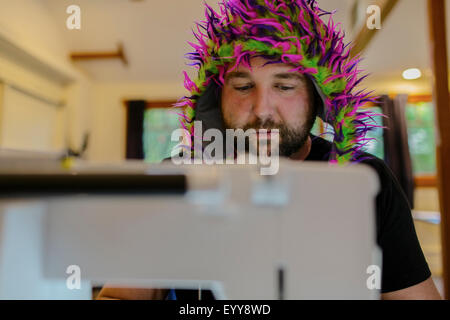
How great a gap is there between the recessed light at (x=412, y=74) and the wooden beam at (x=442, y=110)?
18cm

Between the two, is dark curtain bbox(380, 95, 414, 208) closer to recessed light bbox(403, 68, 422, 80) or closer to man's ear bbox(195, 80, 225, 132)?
recessed light bbox(403, 68, 422, 80)

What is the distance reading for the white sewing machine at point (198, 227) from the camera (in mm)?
220

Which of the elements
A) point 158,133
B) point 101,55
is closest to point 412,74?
point 158,133

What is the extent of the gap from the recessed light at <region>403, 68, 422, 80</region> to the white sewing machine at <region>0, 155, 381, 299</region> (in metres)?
1.14

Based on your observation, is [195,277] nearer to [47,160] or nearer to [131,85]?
[47,160]

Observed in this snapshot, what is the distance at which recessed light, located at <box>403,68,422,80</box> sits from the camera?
1.11 metres

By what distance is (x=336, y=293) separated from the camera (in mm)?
235

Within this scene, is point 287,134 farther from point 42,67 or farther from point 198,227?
point 42,67

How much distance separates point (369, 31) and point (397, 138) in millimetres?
412

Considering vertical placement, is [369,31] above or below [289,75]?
above

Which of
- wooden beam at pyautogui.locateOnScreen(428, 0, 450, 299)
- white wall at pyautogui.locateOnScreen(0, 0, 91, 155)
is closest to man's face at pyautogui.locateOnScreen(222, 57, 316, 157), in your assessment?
wooden beam at pyautogui.locateOnScreen(428, 0, 450, 299)

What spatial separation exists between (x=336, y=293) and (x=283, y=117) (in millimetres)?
450

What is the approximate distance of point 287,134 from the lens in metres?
0.64
